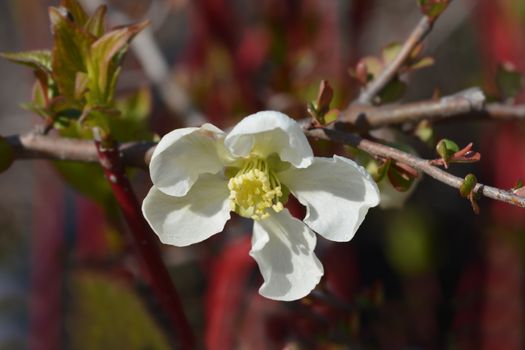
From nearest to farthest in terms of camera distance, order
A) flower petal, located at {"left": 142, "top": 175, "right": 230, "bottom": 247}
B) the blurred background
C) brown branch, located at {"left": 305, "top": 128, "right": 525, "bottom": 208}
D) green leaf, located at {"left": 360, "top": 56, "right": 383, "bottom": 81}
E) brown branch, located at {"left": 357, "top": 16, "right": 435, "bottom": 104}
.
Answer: brown branch, located at {"left": 305, "top": 128, "right": 525, "bottom": 208} → flower petal, located at {"left": 142, "top": 175, "right": 230, "bottom": 247} → brown branch, located at {"left": 357, "top": 16, "right": 435, "bottom": 104} → green leaf, located at {"left": 360, "top": 56, "right": 383, "bottom": 81} → the blurred background

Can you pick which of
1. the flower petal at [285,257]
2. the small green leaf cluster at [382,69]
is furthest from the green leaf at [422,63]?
the flower petal at [285,257]

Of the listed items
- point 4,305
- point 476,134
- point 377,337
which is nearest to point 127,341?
point 377,337

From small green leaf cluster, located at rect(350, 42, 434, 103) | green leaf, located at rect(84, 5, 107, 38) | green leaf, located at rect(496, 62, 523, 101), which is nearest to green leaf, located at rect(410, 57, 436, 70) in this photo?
small green leaf cluster, located at rect(350, 42, 434, 103)

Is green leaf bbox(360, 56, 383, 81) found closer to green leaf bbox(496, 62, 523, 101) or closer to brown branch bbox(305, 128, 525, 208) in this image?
green leaf bbox(496, 62, 523, 101)

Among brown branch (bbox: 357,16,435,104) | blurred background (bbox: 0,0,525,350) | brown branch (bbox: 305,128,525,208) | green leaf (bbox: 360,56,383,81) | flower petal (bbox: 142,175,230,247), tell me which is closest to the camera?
brown branch (bbox: 305,128,525,208)

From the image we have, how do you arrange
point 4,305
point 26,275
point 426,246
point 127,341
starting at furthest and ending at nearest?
point 26,275 < point 4,305 < point 426,246 < point 127,341

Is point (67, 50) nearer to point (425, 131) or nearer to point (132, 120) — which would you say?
point (132, 120)

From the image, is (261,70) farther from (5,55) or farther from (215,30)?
(5,55)
